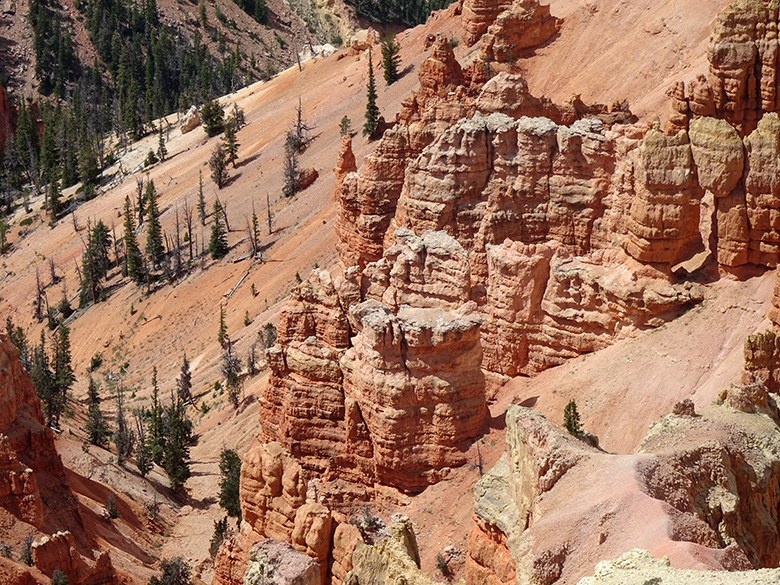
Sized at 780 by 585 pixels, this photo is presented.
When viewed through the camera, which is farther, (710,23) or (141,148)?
(141,148)

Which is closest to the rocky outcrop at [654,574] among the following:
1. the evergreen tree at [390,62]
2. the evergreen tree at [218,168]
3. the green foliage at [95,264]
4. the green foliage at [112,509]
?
the green foliage at [112,509]

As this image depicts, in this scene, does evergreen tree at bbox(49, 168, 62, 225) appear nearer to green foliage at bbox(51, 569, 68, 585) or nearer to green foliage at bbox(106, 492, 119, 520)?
green foliage at bbox(106, 492, 119, 520)

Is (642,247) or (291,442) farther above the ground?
(642,247)

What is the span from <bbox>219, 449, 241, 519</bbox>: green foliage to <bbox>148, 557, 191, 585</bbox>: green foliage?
5400 mm

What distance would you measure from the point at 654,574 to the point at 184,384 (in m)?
63.1

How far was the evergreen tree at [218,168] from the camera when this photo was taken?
11962cm

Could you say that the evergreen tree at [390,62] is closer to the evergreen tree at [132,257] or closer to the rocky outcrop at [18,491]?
the evergreen tree at [132,257]


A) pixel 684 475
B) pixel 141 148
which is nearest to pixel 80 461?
pixel 684 475

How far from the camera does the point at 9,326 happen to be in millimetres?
97500

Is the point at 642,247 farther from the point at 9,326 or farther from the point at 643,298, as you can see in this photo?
the point at 9,326

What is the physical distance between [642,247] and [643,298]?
5.70 feet

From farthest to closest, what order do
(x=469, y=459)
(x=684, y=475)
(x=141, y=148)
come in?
(x=141, y=148), (x=469, y=459), (x=684, y=475)

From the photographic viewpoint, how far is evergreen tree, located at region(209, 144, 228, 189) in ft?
A: 392

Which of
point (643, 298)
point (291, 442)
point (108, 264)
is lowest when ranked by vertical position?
point (108, 264)
